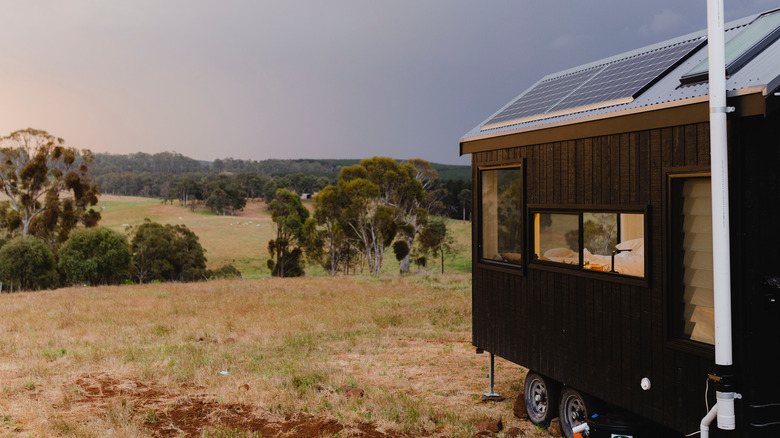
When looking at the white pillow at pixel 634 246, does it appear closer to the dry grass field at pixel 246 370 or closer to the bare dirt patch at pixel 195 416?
the dry grass field at pixel 246 370

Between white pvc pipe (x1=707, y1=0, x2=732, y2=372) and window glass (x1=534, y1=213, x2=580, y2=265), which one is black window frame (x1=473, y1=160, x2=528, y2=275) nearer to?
window glass (x1=534, y1=213, x2=580, y2=265)

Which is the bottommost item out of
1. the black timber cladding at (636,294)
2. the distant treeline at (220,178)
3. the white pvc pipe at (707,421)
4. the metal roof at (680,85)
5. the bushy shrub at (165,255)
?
the bushy shrub at (165,255)

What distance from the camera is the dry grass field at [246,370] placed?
26.7 ft

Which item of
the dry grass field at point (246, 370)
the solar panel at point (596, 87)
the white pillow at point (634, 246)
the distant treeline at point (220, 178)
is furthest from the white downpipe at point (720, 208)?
the distant treeline at point (220, 178)

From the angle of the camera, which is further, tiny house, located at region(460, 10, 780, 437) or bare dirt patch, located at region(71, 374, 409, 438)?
bare dirt patch, located at region(71, 374, 409, 438)

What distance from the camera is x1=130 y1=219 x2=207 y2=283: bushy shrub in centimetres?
4684

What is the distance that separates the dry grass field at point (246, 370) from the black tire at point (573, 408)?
1.47 feet

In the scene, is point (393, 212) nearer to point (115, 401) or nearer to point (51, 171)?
point (51, 171)

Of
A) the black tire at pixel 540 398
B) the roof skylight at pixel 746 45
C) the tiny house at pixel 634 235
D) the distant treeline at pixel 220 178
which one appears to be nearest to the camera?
the tiny house at pixel 634 235

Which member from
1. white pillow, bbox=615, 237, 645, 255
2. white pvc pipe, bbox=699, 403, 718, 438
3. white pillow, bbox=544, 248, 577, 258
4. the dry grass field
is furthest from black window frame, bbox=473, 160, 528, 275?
white pvc pipe, bbox=699, 403, 718, 438

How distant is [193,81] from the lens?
176 feet

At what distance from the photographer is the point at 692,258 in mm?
5207

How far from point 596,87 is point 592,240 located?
188 centimetres

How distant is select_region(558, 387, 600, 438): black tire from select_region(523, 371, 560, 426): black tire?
0.73 ft
